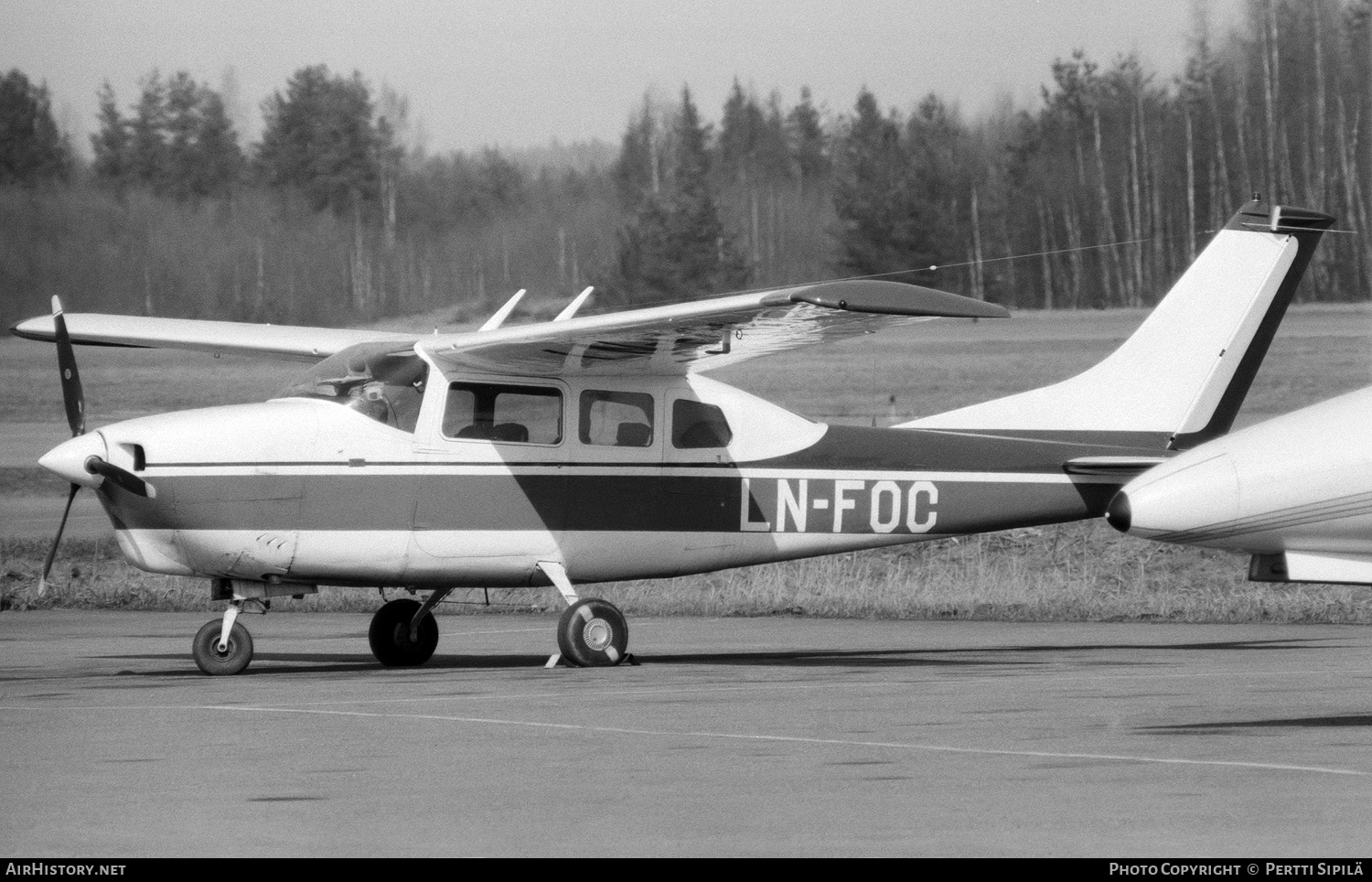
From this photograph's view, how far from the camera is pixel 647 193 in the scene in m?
31.1

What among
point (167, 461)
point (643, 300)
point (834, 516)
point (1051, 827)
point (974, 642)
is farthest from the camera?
point (643, 300)

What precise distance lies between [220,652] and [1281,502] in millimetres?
6853

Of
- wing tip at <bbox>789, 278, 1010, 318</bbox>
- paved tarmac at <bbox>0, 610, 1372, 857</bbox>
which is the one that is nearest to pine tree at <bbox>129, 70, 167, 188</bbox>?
paved tarmac at <bbox>0, 610, 1372, 857</bbox>

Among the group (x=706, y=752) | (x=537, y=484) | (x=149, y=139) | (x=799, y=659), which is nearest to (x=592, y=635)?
(x=537, y=484)

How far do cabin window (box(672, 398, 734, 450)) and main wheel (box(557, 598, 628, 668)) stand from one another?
4.31 ft

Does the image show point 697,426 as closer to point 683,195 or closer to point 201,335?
point 201,335

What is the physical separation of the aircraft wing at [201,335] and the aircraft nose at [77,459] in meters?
3.32

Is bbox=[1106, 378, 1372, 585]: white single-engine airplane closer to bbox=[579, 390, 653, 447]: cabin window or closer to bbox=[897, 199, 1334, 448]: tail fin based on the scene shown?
bbox=[579, 390, 653, 447]: cabin window

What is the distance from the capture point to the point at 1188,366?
46.8 feet

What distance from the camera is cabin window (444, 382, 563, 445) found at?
12.2 m

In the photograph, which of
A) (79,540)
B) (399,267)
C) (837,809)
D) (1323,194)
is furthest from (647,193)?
(837,809)

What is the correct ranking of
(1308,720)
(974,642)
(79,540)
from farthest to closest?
(79,540), (974,642), (1308,720)

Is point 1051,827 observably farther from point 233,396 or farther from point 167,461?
point 233,396

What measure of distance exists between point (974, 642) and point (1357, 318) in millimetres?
15666
